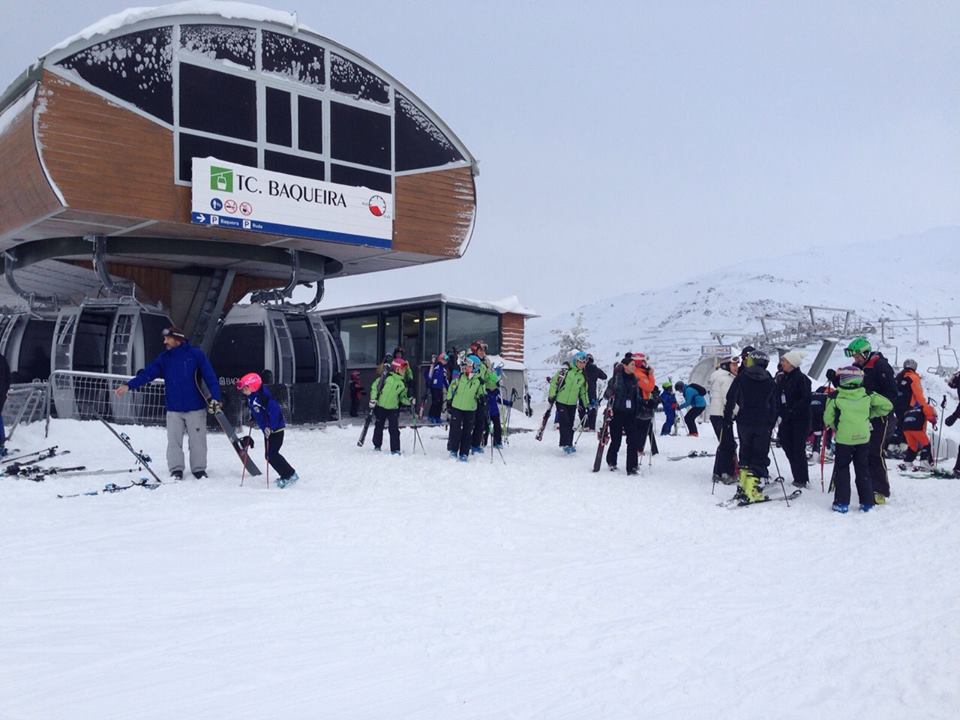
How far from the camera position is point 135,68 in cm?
1625

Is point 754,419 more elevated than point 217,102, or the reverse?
point 217,102

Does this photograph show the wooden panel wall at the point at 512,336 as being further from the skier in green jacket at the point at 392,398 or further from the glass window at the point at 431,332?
the skier in green jacket at the point at 392,398

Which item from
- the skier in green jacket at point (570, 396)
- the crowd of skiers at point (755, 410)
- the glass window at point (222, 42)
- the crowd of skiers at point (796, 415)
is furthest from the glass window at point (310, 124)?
the crowd of skiers at point (796, 415)

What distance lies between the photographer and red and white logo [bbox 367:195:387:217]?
19203 millimetres

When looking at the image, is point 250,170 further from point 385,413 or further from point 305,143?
point 385,413

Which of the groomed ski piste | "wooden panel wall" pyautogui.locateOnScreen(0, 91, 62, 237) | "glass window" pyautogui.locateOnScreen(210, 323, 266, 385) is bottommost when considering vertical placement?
the groomed ski piste

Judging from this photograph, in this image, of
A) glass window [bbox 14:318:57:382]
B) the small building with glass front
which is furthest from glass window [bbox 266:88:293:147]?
glass window [bbox 14:318:57:382]

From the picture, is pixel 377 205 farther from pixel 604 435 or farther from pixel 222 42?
pixel 604 435

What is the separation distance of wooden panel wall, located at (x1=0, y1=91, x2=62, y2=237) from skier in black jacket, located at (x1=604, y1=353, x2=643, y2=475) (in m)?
10.5

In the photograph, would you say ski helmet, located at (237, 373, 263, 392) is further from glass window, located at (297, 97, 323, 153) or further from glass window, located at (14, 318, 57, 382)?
glass window, located at (14, 318, 57, 382)

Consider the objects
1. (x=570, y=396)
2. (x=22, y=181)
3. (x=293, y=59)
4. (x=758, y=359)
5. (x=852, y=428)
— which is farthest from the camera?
(x=293, y=59)

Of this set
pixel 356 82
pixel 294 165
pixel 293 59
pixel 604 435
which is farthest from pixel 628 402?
pixel 293 59

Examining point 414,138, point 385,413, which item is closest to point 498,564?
point 385,413

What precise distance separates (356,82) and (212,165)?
4.32 metres
